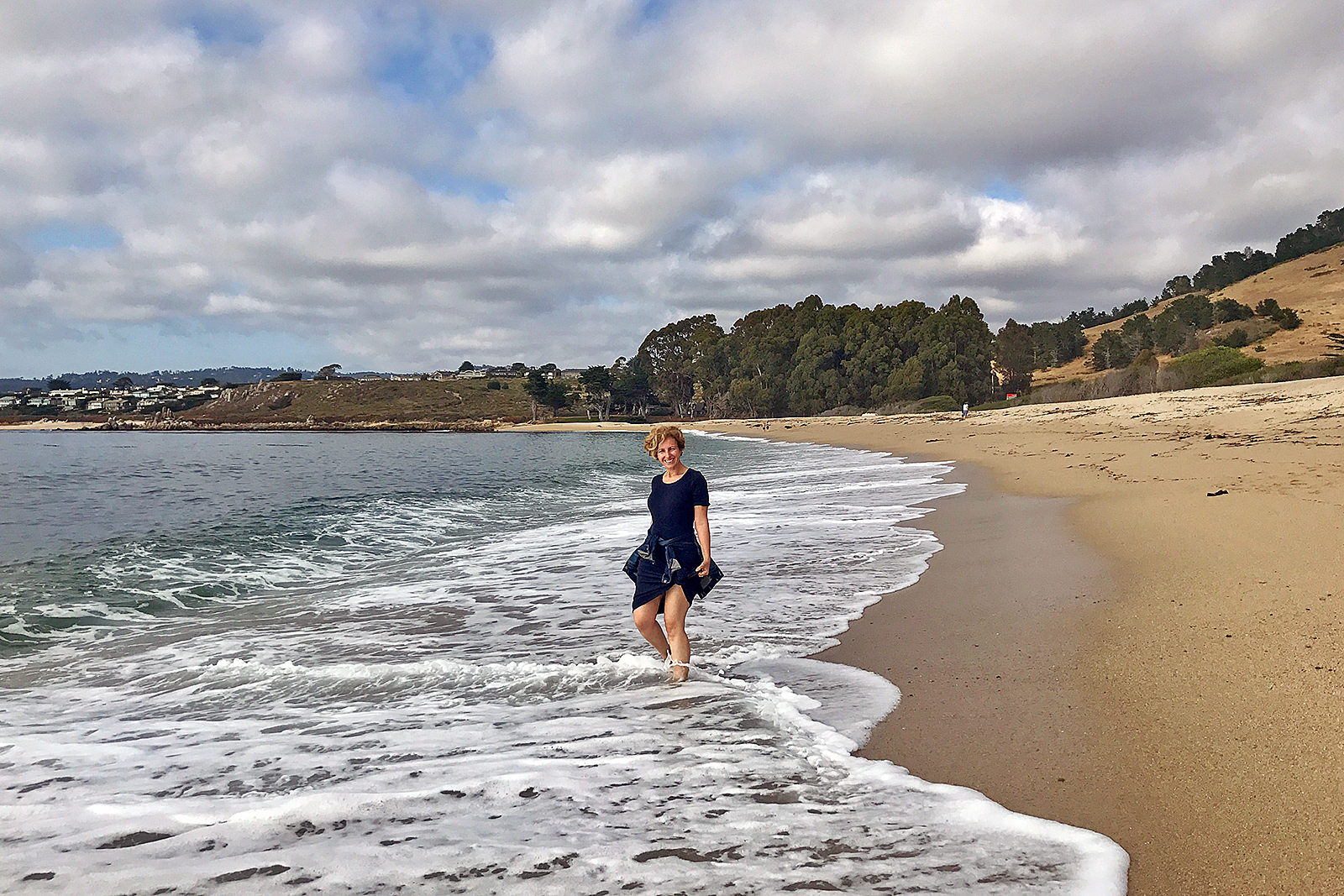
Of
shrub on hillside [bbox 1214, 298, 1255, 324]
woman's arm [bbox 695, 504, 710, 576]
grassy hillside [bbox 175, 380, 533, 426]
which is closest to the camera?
woman's arm [bbox 695, 504, 710, 576]

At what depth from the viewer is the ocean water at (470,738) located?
266 centimetres

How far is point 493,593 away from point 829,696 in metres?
4.49

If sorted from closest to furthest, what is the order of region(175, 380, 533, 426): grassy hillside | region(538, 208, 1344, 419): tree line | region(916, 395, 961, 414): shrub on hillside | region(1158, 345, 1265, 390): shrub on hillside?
region(1158, 345, 1265, 390): shrub on hillside → region(916, 395, 961, 414): shrub on hillside → region(538, 208, 1344, 419): tree line → region(175, 380, 533, 426): grassy hillside

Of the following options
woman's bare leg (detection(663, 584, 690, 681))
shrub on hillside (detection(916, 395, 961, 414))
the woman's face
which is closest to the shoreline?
woman's bare leg (detection(663, 584, 690, 681))

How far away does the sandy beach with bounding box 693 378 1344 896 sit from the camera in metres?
2.59

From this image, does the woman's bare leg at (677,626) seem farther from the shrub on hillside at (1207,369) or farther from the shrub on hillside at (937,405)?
the shrub on hillside at (937,405)

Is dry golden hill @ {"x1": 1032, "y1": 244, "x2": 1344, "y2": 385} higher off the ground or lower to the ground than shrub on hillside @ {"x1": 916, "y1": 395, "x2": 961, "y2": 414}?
Answer: higher

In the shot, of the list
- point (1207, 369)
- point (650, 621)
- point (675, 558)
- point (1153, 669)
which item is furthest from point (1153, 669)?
point (1207, 369)

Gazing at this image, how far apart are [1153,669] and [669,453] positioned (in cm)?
295

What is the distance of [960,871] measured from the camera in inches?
99.0

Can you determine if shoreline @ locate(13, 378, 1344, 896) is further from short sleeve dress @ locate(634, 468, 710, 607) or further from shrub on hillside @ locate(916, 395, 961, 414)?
shrub on hillside @ locate(916, 395, 961, 414)

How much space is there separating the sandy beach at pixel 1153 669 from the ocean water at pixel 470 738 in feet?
0.83

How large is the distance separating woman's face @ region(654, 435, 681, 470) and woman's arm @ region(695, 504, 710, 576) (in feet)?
1.07

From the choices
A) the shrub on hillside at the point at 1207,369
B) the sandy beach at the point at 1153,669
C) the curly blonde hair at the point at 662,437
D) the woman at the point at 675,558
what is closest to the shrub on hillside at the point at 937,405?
the shrub on hillside at the point at 1207,369
